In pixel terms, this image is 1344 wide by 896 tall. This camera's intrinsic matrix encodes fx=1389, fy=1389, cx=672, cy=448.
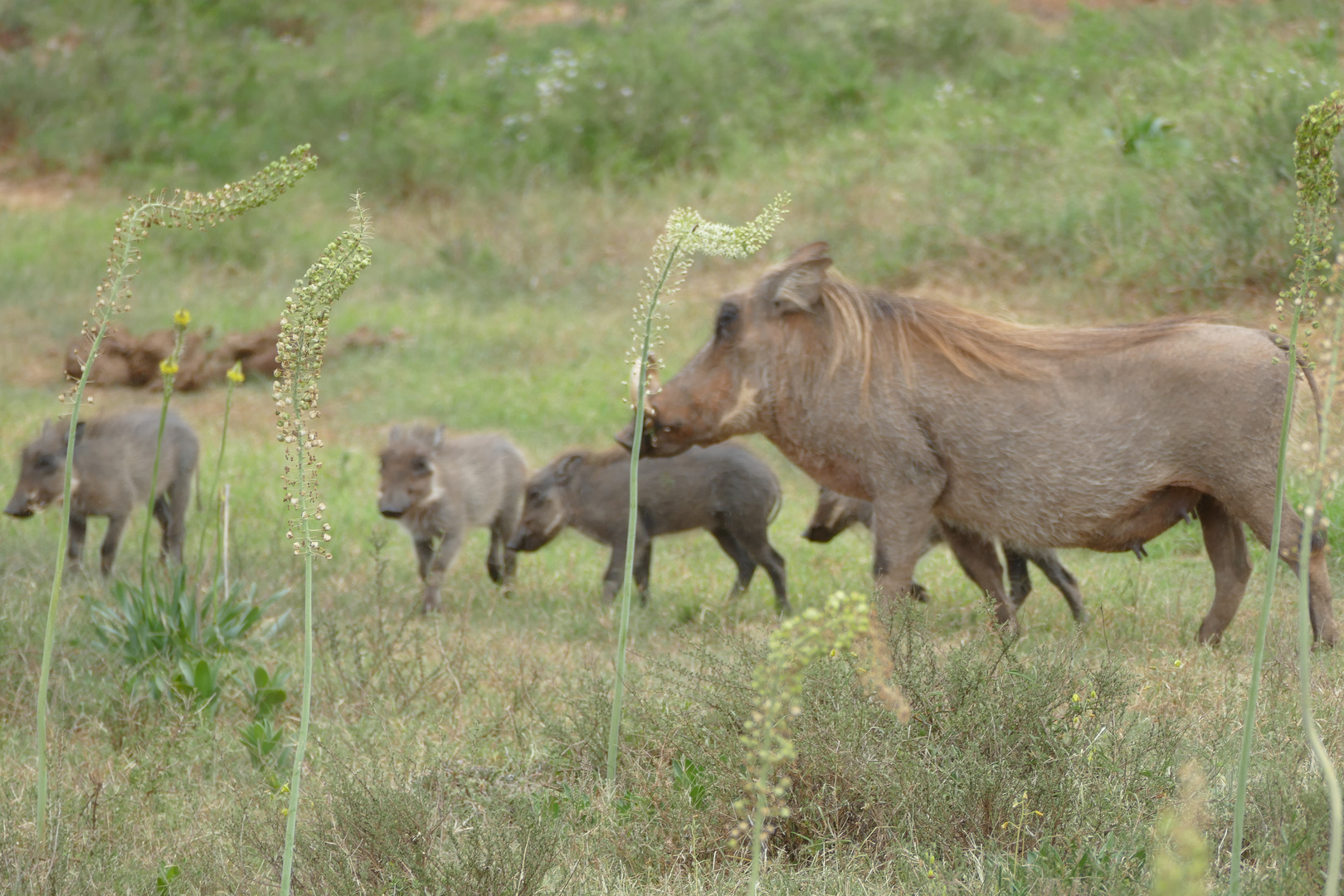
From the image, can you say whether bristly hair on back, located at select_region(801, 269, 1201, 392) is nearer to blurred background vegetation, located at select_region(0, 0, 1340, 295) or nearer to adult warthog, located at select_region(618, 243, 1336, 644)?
adult warthog, located at select_region(618, 243, 1336, 644)

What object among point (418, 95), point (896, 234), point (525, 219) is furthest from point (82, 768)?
point (418, 95)

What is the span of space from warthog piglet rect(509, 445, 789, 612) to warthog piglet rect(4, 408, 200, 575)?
1.67 m

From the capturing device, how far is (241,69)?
1911 centimetres

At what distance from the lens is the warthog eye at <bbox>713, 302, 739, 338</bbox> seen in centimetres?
468

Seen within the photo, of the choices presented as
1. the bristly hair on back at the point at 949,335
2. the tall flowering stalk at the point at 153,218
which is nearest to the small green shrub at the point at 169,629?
the tall flowering stalk at the point at 153,218

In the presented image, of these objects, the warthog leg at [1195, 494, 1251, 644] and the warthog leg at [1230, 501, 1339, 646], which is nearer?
the warthog leg at [1230, 501, 1339, 646]

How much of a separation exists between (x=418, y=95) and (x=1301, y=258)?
15590 millimetres

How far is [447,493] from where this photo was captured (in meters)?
6.67

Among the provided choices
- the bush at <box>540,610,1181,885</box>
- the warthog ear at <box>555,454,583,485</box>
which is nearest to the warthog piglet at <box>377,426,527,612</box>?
the warthog ear at <box>555,454,583,485</box>

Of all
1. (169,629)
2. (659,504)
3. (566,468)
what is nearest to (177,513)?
(566,468)

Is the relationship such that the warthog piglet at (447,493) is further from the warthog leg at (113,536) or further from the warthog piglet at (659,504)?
the warthog leg at (113,536)

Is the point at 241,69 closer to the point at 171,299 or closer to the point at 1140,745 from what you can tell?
the point at 171,299

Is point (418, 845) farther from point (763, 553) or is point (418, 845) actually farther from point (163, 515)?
point (163, 515)

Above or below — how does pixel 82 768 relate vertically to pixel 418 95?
below
